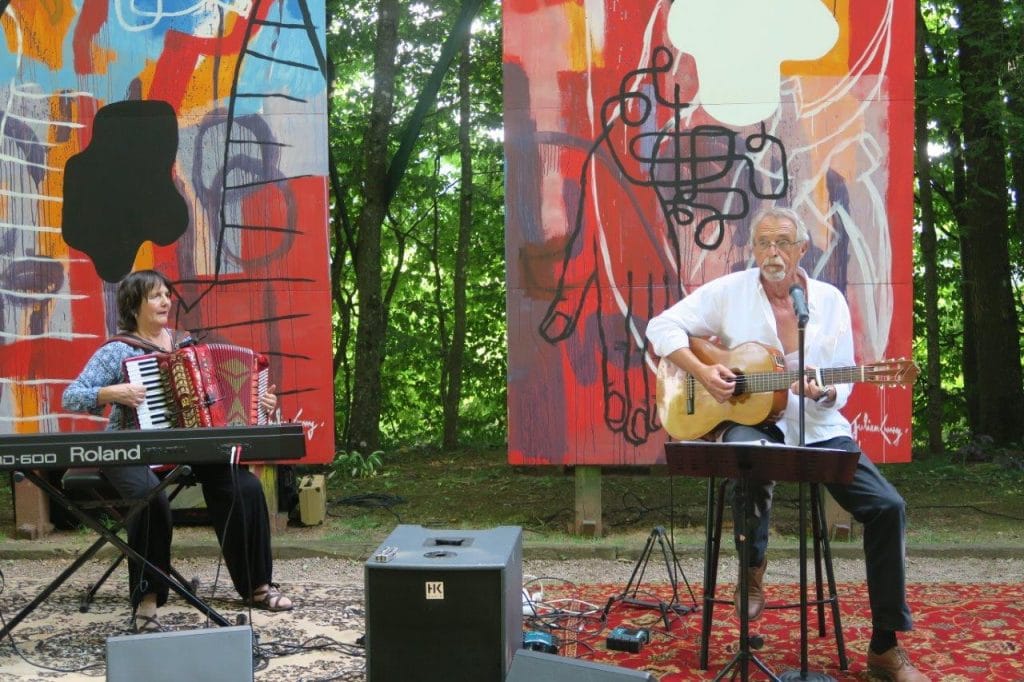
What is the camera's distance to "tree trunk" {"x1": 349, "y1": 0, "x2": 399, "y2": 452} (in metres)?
9.32

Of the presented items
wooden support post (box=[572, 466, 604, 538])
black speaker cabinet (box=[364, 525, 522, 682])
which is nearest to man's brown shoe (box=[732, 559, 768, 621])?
black speaker cabinet (box=[364, 525, 522, 682])

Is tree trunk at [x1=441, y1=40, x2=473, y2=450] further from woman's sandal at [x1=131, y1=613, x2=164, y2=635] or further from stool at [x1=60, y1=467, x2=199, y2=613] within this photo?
woman's sandal at [x1=131, y1=613, x2=164, y2=635]

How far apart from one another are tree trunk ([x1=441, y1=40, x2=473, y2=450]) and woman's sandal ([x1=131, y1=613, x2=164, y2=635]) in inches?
293

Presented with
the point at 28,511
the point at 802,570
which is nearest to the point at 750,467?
the point at 802,570

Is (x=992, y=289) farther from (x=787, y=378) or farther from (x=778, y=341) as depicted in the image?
(x=787, y=378)

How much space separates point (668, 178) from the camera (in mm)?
6090

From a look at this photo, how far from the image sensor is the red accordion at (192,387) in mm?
4328

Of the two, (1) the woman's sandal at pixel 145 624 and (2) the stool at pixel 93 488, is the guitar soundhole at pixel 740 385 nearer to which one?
(2) the stool at pixel 93 488

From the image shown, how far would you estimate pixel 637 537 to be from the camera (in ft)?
20.4

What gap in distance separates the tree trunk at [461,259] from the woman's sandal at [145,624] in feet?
24.4

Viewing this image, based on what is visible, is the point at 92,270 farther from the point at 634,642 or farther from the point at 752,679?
the point at 752,679

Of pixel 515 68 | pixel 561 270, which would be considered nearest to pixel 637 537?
pixel 561 270

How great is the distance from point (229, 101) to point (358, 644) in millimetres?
3637

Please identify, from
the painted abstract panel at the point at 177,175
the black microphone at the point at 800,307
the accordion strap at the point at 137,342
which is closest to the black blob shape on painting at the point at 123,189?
the painted abstract panel at the point at 177,175
